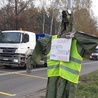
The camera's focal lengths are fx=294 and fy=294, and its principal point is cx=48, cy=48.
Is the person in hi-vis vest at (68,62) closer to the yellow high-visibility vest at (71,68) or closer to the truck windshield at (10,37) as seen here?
the yellow high-visibility vest at (71,68)

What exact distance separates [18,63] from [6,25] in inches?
517

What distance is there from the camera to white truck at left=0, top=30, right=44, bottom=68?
1803cm

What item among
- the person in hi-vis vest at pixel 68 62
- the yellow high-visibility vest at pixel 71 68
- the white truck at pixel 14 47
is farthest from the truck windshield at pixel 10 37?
the yellow high-visibility vest at pixel 71 68

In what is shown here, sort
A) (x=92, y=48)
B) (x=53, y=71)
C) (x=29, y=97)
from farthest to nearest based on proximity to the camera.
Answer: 1. (x=29, y=97)
2. (x=53, y=71)
3. (x=92, y=48)

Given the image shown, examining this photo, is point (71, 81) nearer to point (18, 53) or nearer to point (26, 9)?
point (18, 53)

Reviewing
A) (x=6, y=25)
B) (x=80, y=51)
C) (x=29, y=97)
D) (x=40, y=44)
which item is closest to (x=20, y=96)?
(x=29, y=97)

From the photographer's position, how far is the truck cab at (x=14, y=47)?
59.2ft

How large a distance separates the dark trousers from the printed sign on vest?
Result: 351 mm

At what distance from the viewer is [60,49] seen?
494 centimetres

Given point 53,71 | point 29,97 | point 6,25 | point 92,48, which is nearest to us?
point 92,48

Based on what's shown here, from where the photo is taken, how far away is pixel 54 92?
16.0 ft

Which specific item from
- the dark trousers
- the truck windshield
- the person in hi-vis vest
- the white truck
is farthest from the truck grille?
the dark trousers

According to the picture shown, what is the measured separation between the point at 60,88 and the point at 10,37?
14130 mm

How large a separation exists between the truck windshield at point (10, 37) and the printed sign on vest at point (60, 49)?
44.3 feet
